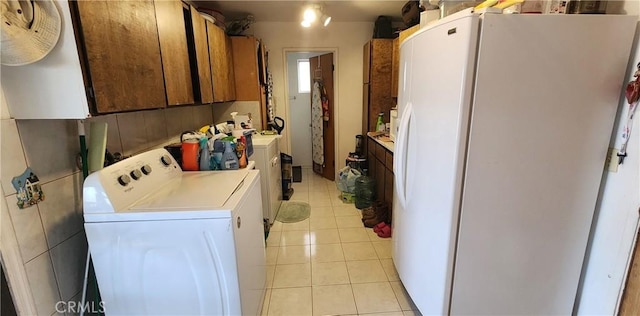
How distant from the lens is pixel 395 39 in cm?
327

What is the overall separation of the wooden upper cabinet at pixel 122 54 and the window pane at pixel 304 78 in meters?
3.52

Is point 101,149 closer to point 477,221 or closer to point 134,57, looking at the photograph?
point 134,57

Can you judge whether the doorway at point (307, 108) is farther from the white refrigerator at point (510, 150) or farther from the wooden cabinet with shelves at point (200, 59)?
the white refrigerator at point (510, 150)

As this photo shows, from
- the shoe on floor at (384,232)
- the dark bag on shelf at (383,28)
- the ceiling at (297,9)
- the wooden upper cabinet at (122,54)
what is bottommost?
the shoe on floor at (384,232)

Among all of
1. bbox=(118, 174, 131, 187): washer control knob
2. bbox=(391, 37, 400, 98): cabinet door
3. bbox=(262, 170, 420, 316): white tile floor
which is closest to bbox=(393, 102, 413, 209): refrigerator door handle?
bbox=(262, 170, 420, 316): white tile floor

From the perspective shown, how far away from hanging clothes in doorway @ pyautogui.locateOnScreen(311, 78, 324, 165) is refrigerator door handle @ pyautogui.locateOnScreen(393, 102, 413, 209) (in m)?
2.73

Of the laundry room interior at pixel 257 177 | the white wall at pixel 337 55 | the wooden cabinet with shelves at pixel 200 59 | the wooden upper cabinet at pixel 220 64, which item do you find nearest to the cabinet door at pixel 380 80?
the white wall at pixel 337 55

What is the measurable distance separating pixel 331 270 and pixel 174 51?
1.90 meters

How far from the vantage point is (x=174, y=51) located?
1647 mm

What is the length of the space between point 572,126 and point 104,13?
6.51 feet

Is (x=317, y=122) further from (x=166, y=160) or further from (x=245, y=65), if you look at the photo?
(x=166, y=160)

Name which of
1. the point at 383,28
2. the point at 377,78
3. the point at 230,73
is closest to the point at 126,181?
the point at 230,73

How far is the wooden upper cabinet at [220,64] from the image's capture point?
2.36 meters

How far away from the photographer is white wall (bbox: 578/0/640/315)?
3.76 ft
